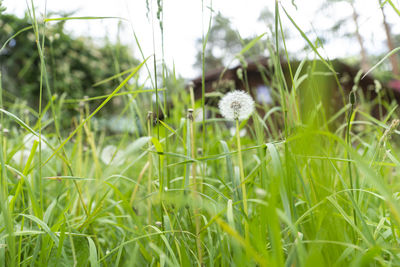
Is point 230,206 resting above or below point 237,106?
below

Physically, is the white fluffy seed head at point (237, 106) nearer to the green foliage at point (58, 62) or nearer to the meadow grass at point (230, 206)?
the meadow grass at point (230, 206)

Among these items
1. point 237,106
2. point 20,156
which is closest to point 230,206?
point 237,106

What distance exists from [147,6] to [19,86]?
6.77 meters

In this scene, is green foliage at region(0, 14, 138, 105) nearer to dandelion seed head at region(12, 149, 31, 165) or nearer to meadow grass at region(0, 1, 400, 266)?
dandelion seed head at region(12, 149, 31, 165)

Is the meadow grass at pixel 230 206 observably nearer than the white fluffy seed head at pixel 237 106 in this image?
Yes

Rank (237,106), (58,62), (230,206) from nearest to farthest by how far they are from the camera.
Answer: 1. (230,206)
2. (237,106)
3. (58,62)

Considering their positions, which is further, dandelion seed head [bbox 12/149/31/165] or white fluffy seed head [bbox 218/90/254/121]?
dandelion seed head [bbox 12/149/31/165]

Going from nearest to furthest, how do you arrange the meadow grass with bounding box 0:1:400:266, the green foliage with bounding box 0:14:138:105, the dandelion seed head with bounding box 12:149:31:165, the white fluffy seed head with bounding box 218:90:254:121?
the meadow grass with bounding box 0:1:400:266
the white fluffy seed head with bounding box 218:90:254:121
the dandelion seed head with bounding box 12:149:31:165
the green foliage with bounding box 0:14:138:105

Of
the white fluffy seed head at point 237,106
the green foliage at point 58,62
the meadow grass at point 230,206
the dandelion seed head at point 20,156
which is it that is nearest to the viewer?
the meadow grass at point 230,206

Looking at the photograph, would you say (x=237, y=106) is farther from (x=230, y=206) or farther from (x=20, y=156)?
(x=20, y=156)

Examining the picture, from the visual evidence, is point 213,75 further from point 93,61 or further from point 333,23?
point 333,23

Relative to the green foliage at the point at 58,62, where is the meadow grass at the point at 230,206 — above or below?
below

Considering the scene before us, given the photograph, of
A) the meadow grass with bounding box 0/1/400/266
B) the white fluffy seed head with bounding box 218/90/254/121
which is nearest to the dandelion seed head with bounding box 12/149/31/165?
the meadow grass with bounding box 0/1/400/266

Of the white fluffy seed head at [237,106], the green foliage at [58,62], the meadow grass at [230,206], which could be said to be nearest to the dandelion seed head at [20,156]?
the meadow grass at [230,206]
